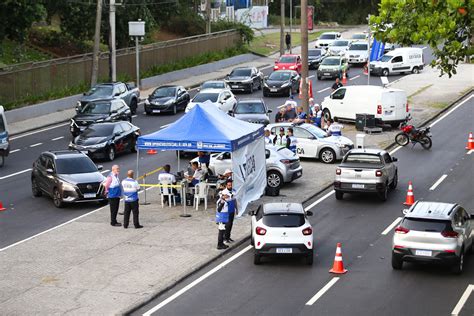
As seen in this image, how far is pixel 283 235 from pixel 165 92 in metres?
29.1

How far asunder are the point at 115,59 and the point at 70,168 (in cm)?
2714

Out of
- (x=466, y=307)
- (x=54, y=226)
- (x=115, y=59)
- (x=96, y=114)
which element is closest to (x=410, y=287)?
(x=466, y=307)

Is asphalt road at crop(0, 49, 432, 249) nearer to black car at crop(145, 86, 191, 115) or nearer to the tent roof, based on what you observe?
black car at crop(145, 86, 191, 115)

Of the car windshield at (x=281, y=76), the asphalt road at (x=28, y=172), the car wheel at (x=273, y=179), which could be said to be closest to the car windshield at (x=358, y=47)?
the asphalt road at (x=28, y=172)

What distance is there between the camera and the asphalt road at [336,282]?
2038cm

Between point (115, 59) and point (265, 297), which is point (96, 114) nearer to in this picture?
point (115, 59)

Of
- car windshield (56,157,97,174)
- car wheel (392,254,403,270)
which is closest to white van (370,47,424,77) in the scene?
car windshield (56,157,97,174)

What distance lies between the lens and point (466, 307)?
2031cm

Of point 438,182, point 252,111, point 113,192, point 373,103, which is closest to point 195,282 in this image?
point 113,192

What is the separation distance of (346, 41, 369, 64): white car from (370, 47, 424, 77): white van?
411 cm

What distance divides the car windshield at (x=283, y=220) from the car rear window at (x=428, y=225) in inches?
106

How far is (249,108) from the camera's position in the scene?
43875 mm

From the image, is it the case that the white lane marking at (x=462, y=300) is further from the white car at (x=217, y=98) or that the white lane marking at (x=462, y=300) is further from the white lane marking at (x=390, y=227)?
the white car at (x=217, y=98)

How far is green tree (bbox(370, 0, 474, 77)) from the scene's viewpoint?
22156mm
